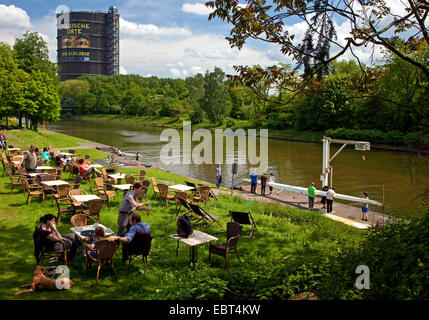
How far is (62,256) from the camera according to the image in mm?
6836

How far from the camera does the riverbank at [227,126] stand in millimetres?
47675

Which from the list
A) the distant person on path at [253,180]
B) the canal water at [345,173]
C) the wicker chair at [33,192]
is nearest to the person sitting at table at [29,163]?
the wicker chair at [33,192]

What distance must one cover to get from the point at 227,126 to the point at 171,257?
73.9 m

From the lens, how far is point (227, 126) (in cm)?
8062

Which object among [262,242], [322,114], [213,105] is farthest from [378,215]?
[213,105]

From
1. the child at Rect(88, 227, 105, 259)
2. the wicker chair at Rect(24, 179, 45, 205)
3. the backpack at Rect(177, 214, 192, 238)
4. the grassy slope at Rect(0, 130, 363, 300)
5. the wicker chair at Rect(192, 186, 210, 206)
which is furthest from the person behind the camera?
the wicker chair at Rect(192, 186, 210, 206)

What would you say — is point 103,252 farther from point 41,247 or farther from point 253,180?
point 253,180

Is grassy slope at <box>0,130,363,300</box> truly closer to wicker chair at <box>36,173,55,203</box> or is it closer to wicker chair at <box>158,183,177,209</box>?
wicker chair at <box>158,183,177,209</box>

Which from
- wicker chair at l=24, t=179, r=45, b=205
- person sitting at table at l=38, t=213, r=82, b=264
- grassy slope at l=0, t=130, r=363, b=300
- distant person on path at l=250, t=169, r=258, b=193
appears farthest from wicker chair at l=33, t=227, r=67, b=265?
distant person on path at l=250, t=169, r=258, b=193

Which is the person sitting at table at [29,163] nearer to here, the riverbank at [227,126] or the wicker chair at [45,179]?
the wicker chair at [45,179]

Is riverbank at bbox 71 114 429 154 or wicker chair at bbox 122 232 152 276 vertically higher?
riverbank at bbox 71 114 429 154

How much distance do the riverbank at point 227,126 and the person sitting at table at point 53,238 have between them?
260 inches

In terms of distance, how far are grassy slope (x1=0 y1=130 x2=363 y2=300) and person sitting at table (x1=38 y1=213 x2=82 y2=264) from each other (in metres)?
0.31

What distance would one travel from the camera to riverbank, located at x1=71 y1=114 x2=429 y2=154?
156ft
